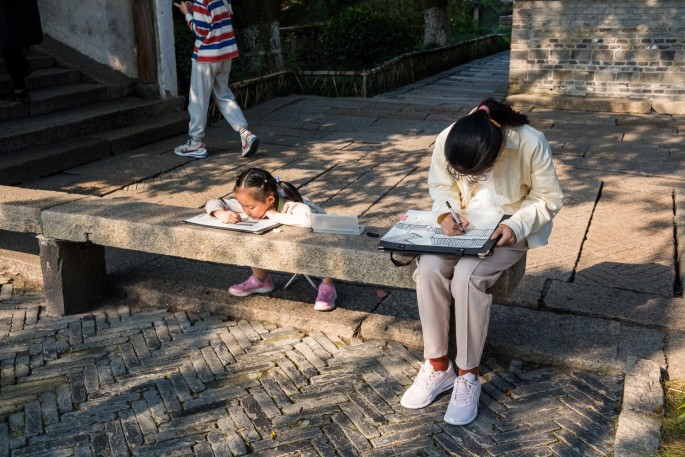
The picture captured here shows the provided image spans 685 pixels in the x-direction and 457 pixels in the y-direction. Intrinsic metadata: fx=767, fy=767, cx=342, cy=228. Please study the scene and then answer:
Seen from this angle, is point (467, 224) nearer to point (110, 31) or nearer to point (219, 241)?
point (219, 241)

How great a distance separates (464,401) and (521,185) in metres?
1.01

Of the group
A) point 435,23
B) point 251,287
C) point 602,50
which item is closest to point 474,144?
point 251,287

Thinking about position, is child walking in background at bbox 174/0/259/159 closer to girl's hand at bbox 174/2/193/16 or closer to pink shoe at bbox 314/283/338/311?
girl's hand at bbox 174/2/193/16

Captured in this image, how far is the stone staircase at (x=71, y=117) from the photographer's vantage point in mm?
6898

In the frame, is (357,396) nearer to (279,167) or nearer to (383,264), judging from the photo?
(383,264)

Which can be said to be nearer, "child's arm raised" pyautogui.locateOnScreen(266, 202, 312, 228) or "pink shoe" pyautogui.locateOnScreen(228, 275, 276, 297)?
"child's arm raised" pyautogui.locateOnScreen(266, 202, 312, 228)

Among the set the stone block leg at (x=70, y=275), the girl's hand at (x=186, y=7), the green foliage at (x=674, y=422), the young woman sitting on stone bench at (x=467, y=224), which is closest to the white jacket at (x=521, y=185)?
the young woman sitting on stone bench at (x=467, y=224)

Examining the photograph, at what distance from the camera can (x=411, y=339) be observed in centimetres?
376

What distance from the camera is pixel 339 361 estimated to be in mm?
3613

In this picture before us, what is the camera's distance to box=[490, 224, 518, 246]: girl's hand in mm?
3197

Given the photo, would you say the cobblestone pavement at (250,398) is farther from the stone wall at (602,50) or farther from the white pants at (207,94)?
the stone wall at (602,50)

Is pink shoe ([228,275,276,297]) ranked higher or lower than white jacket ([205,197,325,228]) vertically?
→ lower

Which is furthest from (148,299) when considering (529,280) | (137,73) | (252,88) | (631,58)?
(631,58)

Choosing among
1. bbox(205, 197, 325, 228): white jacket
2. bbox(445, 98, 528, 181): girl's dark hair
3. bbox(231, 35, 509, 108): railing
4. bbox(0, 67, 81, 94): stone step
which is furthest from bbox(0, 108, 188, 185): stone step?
bbox(445, 98, 528, 181): girl's dark hair
